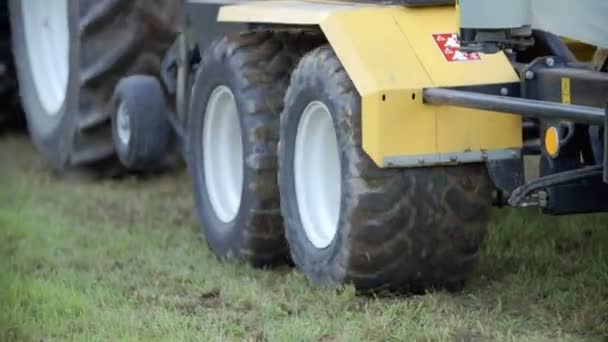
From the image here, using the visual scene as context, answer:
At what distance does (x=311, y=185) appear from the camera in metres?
5.32

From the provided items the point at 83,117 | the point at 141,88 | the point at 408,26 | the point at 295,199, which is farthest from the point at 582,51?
the point at 83,117

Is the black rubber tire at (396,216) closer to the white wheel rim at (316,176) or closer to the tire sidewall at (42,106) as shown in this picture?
the white wheel rim at (316,176)

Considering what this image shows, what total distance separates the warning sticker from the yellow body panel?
0.02 m

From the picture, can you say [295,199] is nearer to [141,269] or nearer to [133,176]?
[141,269]

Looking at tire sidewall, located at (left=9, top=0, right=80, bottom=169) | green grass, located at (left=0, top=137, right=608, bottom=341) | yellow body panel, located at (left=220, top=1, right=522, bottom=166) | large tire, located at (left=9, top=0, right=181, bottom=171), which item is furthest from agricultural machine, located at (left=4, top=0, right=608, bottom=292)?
tire sidewall, located at (left=9, top=0, right=80, bottom=169)

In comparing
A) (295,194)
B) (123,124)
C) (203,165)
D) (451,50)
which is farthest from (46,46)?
(451,50)

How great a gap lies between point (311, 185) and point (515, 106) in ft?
3.63

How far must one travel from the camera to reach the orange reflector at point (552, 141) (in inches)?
177

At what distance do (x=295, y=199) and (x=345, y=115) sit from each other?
1.82 ft

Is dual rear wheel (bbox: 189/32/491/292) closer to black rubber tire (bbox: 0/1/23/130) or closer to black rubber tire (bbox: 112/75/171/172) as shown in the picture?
black rubber tire (bbox: 112/75/171/172)

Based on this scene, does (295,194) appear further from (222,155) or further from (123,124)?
(123,124)

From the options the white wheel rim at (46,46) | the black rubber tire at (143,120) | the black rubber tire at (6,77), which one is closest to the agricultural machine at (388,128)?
the black rubber tire at (143,120)

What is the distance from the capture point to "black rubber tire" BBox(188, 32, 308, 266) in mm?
5527

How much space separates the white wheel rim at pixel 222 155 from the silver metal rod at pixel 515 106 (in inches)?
56.7
